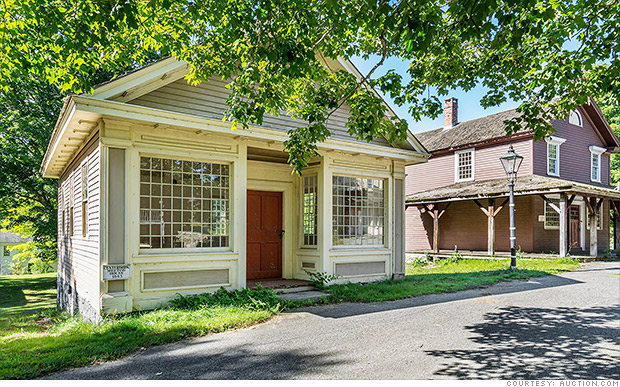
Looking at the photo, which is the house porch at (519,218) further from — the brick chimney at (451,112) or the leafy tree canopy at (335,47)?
the leafy tree canopy at (335,47)

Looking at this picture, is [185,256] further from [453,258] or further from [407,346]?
[453,258]

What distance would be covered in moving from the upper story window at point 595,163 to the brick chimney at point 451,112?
7037mm

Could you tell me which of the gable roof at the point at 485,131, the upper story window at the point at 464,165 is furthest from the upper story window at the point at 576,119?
the upper story window at the point at 464,165

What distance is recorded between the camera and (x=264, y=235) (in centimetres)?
994

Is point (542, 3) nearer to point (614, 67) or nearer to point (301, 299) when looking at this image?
point (614, 67)

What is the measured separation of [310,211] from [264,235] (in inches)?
48.4

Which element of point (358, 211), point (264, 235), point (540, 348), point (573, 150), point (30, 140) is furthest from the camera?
point (573, 150)

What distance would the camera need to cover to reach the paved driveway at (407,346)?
14.1 feet

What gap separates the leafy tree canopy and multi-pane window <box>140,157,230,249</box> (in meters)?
1.65

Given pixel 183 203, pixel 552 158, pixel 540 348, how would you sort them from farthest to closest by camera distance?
pixel 552 158
pixel 183 203
pixel 540 348

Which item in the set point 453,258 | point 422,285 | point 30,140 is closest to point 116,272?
point 422,285

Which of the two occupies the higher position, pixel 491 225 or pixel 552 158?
pixel 552 158

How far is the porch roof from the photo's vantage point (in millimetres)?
16000

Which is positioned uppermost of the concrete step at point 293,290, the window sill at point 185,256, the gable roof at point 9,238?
the window sill at point 185,256
